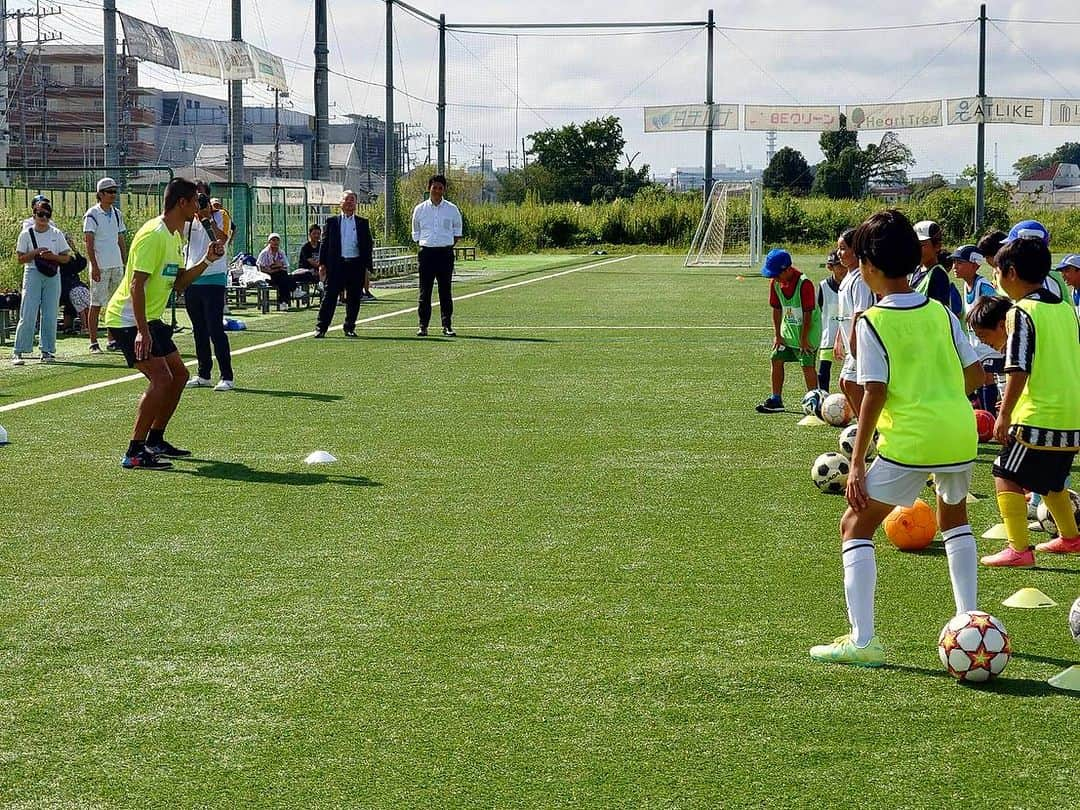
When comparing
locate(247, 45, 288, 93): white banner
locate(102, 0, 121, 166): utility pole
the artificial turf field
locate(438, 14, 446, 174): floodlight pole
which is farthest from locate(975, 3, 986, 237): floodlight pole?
the artificial turf field

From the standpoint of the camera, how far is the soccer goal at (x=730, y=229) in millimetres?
50781

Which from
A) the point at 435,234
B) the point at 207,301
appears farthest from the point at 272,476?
the point at 435,234

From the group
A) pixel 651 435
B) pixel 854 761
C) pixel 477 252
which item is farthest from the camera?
pixel 477 252

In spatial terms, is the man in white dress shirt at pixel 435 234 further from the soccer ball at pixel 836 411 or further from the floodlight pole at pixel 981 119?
the floodlight pole at pixel 981 119

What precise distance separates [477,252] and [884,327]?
55.6 metres

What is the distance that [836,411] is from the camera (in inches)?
440

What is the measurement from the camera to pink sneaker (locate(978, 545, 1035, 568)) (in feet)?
22.3

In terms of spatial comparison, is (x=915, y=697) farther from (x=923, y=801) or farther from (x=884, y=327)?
(x=884, y=327)

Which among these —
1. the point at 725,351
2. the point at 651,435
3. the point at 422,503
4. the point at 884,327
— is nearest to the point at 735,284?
the point at 725,351

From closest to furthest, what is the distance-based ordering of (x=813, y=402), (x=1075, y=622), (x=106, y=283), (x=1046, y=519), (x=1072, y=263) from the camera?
(x=1075, y=622), (x=1046, y=519), (x=1072, y=263), (x=813, y=402), (x=106, y=283)

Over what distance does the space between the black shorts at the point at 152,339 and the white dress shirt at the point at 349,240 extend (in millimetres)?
9496

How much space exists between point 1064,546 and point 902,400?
2.58 m

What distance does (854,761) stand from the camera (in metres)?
4.23

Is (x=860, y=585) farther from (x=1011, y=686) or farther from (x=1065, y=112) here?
(x=1065, y=112)
